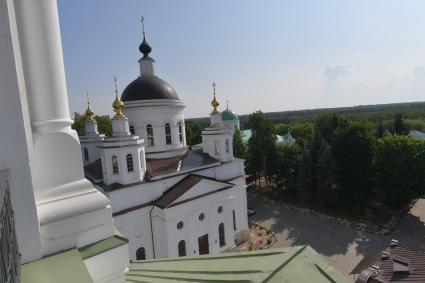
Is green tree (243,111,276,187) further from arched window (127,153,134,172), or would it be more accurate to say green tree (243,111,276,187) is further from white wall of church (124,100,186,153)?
arched window (127,153,134,172)

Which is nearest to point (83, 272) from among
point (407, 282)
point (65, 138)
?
point (65, 138)

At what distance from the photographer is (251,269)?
3.17 meters

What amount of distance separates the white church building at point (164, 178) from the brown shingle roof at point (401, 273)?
7.98 m

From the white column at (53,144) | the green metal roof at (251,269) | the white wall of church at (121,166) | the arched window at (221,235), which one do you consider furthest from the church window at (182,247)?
the white column at (53,144)

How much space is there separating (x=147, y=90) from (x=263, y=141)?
43.4 feet

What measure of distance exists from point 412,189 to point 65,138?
962 inches

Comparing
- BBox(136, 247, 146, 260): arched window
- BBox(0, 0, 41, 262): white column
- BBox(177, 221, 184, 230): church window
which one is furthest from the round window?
BBox(0, 0, 41, 262): white column

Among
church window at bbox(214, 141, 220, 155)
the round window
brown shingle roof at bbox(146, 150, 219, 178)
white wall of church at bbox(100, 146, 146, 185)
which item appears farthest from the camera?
church window at bbox(214, 141, 220, 155)

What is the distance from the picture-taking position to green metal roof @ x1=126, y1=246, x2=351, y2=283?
2.92 meters

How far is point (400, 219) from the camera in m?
21.4

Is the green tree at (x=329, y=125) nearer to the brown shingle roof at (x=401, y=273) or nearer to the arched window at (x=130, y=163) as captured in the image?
the brown shingle roof at (x=401, y=273)

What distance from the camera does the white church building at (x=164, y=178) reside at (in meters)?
14.3

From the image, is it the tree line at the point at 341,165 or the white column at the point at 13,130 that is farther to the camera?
the tree line at the point at 341,165

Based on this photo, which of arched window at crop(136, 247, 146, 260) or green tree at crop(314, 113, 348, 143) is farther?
green tree at crop(314, 113, 348, 143)
